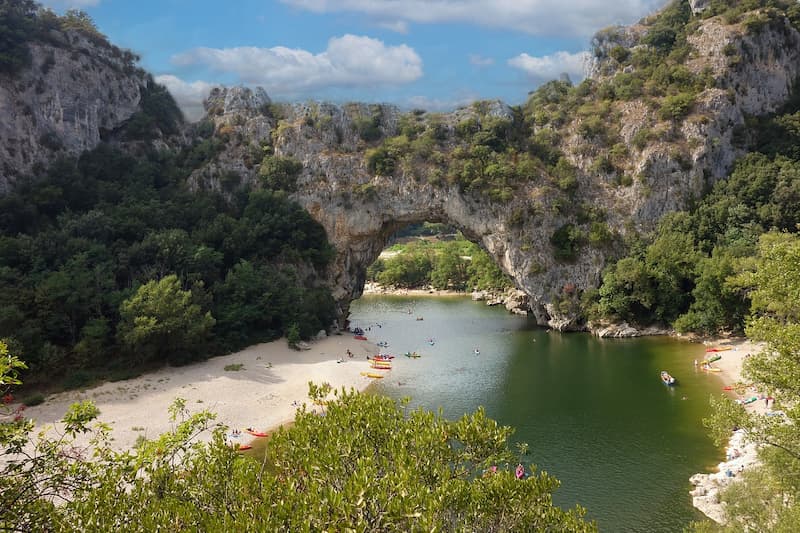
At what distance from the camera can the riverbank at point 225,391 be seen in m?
26.6

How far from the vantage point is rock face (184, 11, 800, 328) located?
47562mm

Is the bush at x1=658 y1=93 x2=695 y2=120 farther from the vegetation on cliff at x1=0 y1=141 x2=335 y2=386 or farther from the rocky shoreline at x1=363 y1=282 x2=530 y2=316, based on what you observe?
the vegetation on cliff at x1=0 y1=141 x2=335 y2=386

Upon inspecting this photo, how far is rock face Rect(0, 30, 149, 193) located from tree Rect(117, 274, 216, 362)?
19.2 m

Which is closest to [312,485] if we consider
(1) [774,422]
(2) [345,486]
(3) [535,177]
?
(2) [345,486]

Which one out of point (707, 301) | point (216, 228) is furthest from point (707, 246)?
point (216, 228)

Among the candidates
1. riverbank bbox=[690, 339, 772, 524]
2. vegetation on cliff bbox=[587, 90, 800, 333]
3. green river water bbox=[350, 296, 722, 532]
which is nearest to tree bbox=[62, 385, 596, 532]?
riverbank bbox=[690, 339, 772, 524]

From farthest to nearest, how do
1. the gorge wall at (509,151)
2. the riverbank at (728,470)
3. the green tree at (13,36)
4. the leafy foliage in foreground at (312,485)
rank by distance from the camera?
the gorge wall at (509,151)
the green tree at (13,36)
the riverbank at (728,470)
the leafy foliage in foreground at (312,485)

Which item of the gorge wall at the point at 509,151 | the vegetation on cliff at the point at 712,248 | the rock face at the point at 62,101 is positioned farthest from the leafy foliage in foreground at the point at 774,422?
the rock face at the point at 62,101

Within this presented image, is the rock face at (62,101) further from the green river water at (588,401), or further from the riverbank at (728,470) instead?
the riverbank at (728,470)

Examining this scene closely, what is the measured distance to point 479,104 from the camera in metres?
54.9

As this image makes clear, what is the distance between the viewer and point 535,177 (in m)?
50.0

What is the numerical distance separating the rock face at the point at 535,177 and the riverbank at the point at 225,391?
14.1 m

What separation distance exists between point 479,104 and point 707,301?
2986 centimetres

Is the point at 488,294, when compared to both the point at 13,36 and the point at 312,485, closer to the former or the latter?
the point at 13,36
